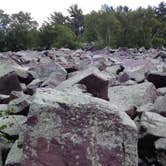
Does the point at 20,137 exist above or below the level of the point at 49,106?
below

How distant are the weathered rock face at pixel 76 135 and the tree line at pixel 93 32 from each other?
3793 cm

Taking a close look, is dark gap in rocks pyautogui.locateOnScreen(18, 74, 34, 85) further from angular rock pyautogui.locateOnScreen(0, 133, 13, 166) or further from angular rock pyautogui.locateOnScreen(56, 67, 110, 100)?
angular rock pyautogui.locateOnScreen(0, 133, 13, 166)

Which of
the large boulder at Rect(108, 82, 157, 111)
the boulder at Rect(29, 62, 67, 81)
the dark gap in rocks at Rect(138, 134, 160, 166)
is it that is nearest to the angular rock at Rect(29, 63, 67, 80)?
the boulder at Rect(29, 62, 67, 81)

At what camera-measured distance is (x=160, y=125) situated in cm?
617

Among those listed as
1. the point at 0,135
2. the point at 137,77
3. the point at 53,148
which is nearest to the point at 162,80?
the point at 137,77

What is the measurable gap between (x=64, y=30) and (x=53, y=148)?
1896 inches

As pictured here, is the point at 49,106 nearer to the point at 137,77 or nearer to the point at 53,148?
the point at 53,148

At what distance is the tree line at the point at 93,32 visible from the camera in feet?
157

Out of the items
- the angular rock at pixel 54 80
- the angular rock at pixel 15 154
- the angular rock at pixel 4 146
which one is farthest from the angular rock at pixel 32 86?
the angular rock at pixel 15 154

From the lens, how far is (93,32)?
214ft

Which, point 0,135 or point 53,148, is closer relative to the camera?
point 53,148

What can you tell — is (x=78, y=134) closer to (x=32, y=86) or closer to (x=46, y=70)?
(x=32, y=86)

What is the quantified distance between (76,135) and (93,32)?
60.2m

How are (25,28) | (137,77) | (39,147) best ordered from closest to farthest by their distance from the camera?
(39,147) → (137,77) → (25,28)
